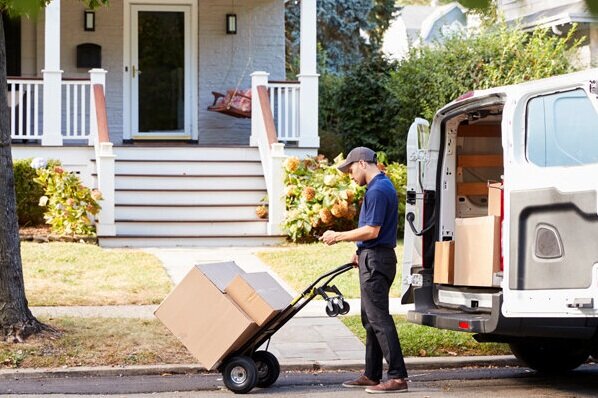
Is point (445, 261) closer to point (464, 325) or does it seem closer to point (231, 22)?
point (464, 325)

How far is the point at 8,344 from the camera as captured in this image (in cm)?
896

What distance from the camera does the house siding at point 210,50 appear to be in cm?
1888

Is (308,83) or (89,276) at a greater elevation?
(308,83)

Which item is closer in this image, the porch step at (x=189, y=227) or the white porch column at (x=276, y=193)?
the porch step at (x=189, y=227)

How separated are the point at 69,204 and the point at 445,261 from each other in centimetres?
842

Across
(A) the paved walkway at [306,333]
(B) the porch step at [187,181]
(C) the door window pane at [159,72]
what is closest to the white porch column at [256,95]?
(B) the porch step at [187,181]

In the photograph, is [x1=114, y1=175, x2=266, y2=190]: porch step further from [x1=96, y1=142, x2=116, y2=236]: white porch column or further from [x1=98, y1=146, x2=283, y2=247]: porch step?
[x1=96, y1=142, x2=116, y2=236]: white porch column

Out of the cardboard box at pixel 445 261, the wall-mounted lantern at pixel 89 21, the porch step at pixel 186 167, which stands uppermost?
the wall-mounted lantern at pixel 89 21

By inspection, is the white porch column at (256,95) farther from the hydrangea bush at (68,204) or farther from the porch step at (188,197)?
the hydrangea bush at (68,204)

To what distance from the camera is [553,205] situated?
6.81m

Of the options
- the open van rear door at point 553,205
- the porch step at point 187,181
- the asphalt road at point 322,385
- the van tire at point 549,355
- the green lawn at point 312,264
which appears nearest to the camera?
the open van rear door at point 553,205

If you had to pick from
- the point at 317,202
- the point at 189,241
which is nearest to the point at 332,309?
the point at 317,202

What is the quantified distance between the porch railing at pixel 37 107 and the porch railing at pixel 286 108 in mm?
3040

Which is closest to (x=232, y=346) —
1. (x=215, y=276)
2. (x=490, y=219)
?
(x=215, y=276)
